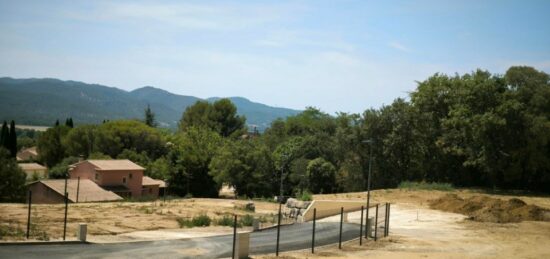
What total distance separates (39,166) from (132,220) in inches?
3077

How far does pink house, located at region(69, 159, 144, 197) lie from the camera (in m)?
75.9

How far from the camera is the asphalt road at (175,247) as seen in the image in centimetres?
2209

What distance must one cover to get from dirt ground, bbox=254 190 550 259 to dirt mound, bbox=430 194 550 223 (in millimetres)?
876

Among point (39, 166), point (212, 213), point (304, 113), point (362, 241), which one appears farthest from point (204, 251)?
point (304, 113)

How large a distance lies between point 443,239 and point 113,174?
54.0 metres

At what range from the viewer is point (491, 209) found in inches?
1850

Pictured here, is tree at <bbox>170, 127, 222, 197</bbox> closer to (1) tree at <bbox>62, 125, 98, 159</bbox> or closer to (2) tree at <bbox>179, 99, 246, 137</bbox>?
(1) tree at <bbox>62, 125, 98, 159</bbox>

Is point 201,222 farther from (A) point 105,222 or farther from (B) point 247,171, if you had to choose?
(B) point 247,171

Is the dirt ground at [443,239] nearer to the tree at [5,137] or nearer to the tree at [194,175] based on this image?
the tree at [194,175]

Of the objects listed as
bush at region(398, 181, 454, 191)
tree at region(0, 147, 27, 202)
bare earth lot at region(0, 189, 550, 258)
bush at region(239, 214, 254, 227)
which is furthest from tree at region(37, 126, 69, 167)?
bush at region(239, 214, 254, 227)

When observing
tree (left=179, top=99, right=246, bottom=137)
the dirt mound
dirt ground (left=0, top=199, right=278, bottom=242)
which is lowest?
dirt ground (left=0, top=199, right=278, bottom=242)

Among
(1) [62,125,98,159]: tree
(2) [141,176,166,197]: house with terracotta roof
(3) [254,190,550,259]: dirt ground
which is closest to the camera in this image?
(3) [254,190,550,259]: dirt ground

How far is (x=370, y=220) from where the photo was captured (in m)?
33.5

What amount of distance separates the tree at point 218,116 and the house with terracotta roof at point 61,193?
61208 millimetres
